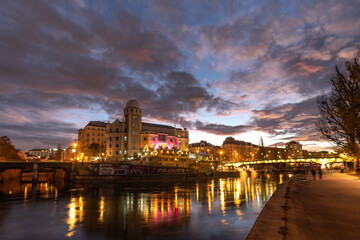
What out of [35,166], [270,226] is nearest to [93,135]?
[35,166]

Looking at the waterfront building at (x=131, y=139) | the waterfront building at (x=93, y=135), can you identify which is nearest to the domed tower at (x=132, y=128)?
the waterfront building at (x=131, y=139)

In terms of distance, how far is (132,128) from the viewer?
116 m

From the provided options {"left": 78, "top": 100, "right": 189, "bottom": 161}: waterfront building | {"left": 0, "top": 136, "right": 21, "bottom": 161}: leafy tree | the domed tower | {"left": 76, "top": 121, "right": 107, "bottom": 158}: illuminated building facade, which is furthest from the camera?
{"left": 76, "top": 121, "right": 107, "bottom": 158}: illuminated building facade

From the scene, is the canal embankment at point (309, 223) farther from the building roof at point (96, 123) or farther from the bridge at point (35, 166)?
the building roof at point (96, 123)

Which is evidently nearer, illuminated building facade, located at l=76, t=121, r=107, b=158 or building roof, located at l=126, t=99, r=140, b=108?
building roof, located at l=126, t=99, r=140, b=108

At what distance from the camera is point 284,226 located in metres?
11.5

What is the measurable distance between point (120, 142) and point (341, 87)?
100137 millimetres

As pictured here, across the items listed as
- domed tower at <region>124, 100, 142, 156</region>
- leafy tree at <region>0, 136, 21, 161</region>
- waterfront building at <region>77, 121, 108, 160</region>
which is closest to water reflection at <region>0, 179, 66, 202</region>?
leafy tree at <region>0, 136, 21, 161</region>

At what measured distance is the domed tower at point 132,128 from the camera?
376 ft

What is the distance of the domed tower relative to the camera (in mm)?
114688

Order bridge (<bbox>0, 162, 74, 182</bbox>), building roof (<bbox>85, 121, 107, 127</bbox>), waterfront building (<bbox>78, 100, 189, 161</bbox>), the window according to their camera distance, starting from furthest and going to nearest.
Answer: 1. building roof (<bbox>85, 121, 107, 127</bbox>)
2. the window
3. waterfront building (<bbox>78, 100, 189, 161</bbox>)
4. bridge (<bbox>0, 162, 74, 182</bbox>)

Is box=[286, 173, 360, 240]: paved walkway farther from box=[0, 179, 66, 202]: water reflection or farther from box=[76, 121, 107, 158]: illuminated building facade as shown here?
box=[76, 121, 107, 158]: illuminated building facade

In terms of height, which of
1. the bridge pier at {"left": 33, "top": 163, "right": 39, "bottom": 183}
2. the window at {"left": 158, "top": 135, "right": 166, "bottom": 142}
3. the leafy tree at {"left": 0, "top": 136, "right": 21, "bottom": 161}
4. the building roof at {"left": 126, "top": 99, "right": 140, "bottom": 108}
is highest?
the building roof at {"left": 126, "top": 99, "right": 140, "bottom": 108}

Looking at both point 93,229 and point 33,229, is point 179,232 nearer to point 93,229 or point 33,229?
point 93,229
